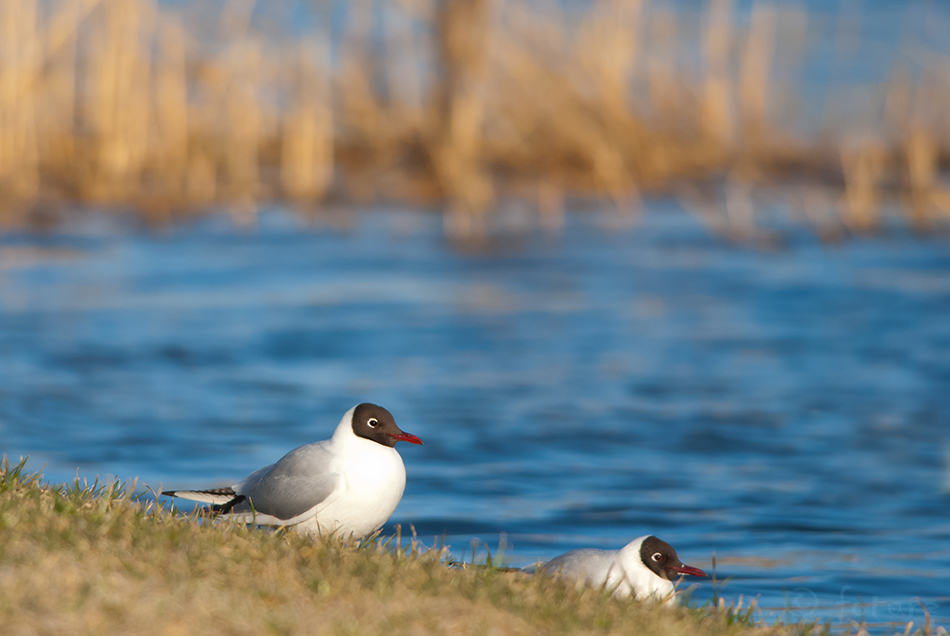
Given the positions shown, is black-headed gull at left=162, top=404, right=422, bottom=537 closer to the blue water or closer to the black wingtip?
the black wingtip

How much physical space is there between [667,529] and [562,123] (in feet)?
35.8

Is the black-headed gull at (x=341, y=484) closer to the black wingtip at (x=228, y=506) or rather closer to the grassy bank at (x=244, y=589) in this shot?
the black wingtip at (x=228, y=506)

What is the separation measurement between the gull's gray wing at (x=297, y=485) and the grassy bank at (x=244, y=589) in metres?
0.58

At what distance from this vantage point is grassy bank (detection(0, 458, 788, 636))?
344cm

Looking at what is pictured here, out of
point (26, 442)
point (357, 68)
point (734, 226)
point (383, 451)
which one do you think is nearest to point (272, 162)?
point (357, 68)

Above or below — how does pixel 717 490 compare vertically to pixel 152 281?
below

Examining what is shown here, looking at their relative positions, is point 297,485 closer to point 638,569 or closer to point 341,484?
point 341,484

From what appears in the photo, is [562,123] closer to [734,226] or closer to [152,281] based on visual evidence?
[734,226]

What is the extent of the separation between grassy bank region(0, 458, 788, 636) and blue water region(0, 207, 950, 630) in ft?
5.25

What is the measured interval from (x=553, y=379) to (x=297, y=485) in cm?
589

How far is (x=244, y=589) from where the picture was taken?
375cm

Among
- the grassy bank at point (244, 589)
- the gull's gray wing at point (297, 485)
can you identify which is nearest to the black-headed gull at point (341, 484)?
the gull's gray wing at point (297, 485)

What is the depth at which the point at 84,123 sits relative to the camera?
56.4ft

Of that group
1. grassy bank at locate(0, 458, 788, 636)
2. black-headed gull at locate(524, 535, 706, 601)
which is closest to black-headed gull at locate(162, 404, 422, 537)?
grassy bank at locate(0, 458, 788, 636)
